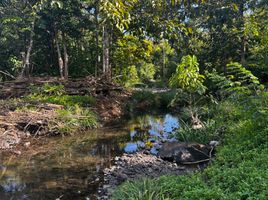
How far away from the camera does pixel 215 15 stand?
68.7 ft

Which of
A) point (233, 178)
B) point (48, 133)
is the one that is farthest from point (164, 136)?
point (233, 178)

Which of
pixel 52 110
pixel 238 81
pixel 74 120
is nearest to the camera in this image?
pixel 238 81

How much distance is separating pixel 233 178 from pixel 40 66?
21.6 metres

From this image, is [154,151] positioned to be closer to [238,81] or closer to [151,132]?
[151,132]

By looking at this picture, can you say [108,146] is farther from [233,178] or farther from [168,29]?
[168,29]

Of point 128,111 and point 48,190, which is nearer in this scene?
point 48,190

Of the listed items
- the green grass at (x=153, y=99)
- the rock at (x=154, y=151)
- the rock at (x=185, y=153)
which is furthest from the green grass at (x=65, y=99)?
the rock at (x=185, y=153)

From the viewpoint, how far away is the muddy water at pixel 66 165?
6.44 metres

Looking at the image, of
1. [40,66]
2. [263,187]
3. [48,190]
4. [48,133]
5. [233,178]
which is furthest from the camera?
[40,66]

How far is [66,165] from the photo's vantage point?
8.09 meters

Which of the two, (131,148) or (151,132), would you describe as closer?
(131,148)

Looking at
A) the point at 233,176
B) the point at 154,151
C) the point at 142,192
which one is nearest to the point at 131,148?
the point at 154,151

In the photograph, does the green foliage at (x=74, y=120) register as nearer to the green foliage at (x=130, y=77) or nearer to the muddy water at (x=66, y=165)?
the muddy water at (x=66, y=165)

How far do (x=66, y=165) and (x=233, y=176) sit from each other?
474 cm
